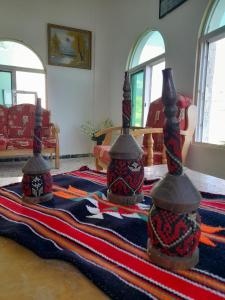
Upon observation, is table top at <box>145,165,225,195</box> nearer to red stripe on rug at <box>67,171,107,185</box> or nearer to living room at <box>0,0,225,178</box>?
red stripe on rug at <box>67,171,107,185</box>

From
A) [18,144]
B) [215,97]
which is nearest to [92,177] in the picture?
[215,97]

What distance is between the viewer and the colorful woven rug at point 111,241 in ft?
1.01

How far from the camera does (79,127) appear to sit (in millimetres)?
4301

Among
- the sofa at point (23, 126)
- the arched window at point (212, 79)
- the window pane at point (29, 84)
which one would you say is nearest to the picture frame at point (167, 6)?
the arched window at point (212, 79)

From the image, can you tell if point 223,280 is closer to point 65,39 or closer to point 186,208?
point 186,208

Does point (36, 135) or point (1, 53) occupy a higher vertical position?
point (1, 53)

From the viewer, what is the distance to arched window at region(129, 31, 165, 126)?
3141 millimetres

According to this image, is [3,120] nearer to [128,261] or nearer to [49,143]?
[49,143]

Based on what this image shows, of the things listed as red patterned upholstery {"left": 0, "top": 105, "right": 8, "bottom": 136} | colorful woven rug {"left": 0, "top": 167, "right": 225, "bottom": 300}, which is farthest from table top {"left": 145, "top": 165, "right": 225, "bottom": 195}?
red patterned upholstery {"left": 0, "top": 105, "right": 8, "bottom": 136}

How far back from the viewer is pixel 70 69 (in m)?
4.09

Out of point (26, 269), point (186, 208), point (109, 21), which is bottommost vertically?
point (26, 269)

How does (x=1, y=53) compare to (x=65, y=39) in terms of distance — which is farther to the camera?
(x=65, y=39)

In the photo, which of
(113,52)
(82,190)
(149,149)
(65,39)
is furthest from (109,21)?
(82,190)

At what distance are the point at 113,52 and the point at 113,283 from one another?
431cm
